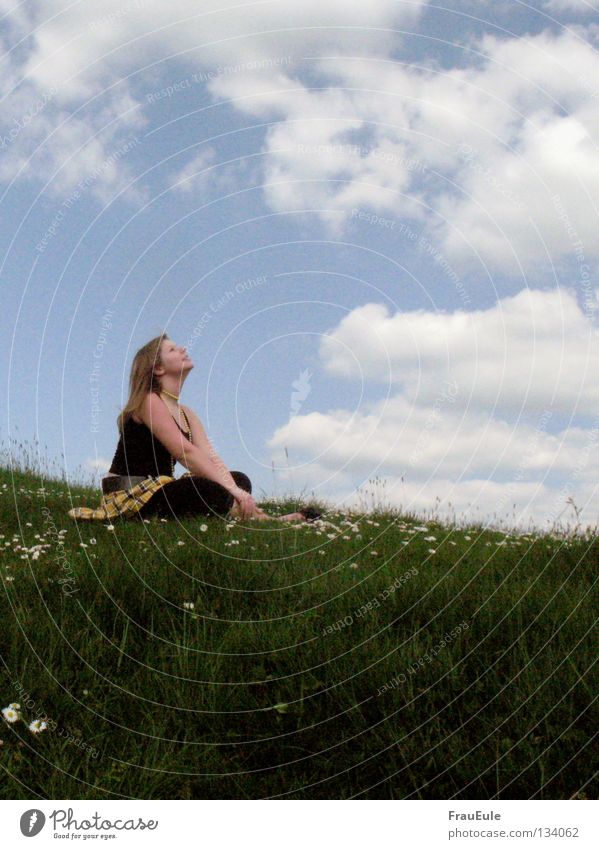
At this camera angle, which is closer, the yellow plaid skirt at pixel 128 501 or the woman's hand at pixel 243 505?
the yellow plaid skirt at pixel 128 501

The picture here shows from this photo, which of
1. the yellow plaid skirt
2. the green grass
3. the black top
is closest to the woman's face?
the black top

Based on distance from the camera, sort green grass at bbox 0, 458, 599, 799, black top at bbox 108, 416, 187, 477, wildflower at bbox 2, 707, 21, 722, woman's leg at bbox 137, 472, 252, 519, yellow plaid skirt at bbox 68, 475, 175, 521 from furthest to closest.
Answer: black top at bbox 108, 416, 187, 477 → yellow plaid skirt at bbox 68, 475, 175, 521 → woman's leg at bbox 137, 472, 252, 519 → wildflower at bbox 2, 707, 21, 722 → green grass at bbox 0, 458, 599, 799

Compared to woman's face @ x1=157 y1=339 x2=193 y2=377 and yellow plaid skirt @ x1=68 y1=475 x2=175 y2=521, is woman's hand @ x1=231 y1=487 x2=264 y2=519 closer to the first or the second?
yellow plaid skirt @ x1=68 y1=475 x2=175 y2=521

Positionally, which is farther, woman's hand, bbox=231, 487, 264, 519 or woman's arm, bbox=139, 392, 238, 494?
woman's hand, bbox=231, 487, 264, 519

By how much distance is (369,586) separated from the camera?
6129mm

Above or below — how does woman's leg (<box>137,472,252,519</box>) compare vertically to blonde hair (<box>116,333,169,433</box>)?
below

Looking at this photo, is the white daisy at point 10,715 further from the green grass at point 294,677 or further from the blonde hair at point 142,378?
the blonde hair at point 142,378

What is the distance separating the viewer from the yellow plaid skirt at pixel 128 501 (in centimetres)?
975

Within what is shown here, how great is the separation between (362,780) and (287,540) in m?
4.03

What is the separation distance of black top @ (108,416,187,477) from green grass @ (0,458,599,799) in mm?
2960

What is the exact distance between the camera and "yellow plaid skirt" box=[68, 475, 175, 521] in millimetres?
9750

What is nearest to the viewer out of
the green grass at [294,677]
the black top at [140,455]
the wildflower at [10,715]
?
the green grass at [294,677]

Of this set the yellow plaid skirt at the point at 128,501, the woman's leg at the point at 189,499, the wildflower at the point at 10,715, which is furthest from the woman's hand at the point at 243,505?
the wildflower at the point at 10,715
